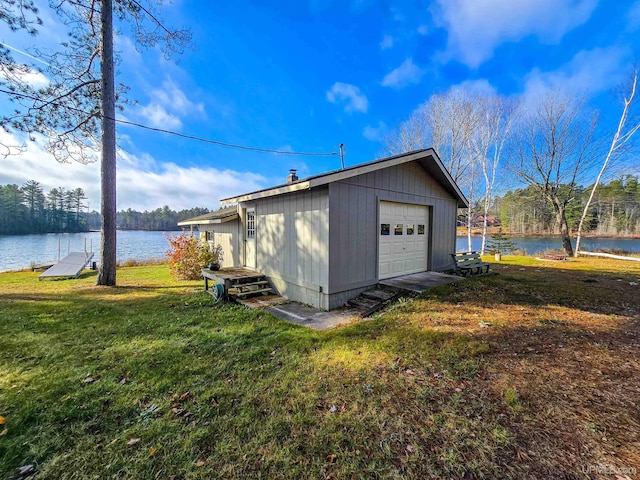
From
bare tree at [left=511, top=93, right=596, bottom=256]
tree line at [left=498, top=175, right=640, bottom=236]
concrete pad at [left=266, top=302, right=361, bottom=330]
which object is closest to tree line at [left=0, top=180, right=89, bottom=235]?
concrete pad at [left=266, top=302, right=361, bottom=330]

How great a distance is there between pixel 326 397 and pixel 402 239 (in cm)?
551

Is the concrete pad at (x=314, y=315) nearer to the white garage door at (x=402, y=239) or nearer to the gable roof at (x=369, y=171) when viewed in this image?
the white garage door at (x=402, y=239)

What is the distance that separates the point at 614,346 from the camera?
3.51 metres

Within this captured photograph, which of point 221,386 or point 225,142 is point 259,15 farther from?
point 221,386

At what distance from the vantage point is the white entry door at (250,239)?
7945mm

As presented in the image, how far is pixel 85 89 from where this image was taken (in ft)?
27.8

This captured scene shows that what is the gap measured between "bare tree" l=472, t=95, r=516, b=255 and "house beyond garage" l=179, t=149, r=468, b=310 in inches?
404

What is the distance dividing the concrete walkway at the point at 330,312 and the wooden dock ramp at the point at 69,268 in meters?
12.9

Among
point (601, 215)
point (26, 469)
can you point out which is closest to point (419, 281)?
point (26, 469)

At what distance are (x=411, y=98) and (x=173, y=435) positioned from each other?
64.7ft

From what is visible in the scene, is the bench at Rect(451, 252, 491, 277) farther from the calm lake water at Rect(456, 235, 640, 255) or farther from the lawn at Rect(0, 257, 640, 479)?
the calm lake water at Rect(456, 235, 640, 255)

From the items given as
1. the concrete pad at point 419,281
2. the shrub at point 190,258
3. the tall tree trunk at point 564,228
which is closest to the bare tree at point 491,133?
the tall tree trunk at point 564,228

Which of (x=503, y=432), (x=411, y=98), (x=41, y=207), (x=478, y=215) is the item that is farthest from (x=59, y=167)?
(x=41, y=207)

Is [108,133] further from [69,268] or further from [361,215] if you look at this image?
[69,268]
